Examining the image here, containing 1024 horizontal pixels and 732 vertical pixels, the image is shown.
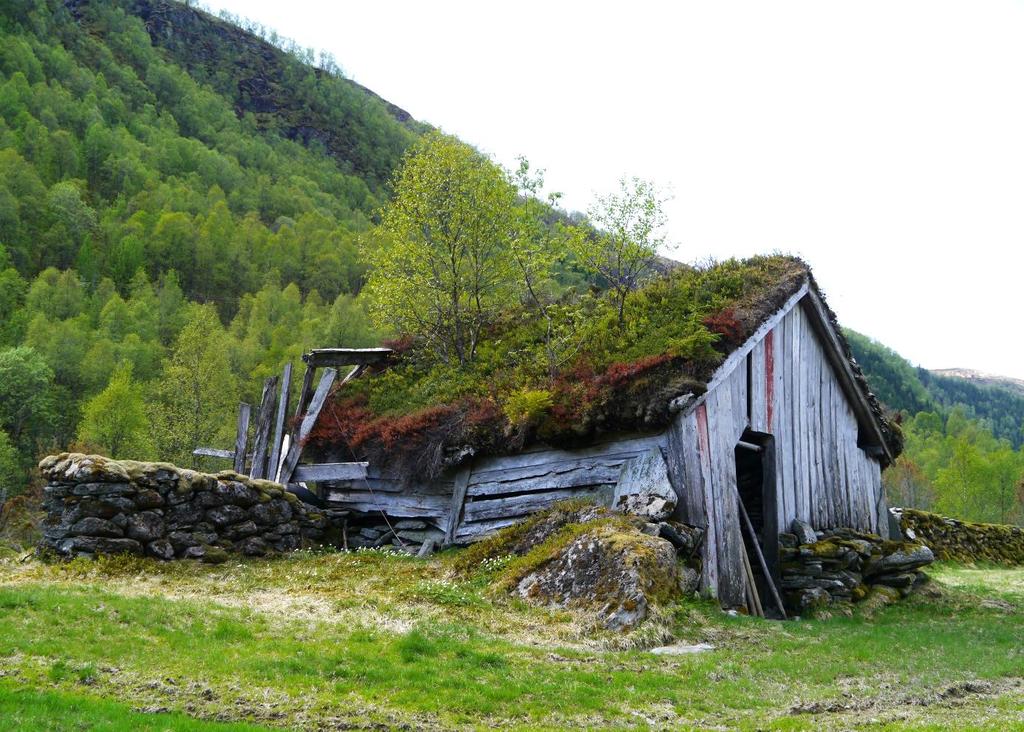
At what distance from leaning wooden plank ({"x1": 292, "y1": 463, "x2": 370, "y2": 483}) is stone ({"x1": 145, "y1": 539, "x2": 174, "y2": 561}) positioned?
4663mm

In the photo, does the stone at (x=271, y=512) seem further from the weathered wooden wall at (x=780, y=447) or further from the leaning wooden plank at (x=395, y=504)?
the weathered wooden wall at (x=780, y=447)

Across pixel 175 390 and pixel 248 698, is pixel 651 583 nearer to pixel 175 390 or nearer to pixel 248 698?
pixel 248 698

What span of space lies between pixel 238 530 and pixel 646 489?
7903 mm

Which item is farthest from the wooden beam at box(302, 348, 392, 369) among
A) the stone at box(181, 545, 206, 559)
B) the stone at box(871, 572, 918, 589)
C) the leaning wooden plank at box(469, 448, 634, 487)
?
the stone at box(871, 572, 918, 589)

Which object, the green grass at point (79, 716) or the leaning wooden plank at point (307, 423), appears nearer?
the green grass at point (79, 716)

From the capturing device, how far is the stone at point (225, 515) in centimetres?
1638

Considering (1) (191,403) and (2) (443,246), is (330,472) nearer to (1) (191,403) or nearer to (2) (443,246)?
(2) (443,246)

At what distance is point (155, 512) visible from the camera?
51.1ft

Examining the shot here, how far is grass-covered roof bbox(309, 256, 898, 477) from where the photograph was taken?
16016mm

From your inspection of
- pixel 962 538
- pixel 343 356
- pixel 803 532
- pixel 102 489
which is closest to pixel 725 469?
pixel 803 532

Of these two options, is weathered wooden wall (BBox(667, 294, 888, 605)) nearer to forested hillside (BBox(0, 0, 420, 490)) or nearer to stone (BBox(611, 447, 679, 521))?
stone (BBox(611, 447, 679, 521))

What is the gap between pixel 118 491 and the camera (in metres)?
15.1

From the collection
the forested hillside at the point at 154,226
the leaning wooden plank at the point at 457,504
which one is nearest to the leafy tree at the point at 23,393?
the forested hillside at the point at 154,226

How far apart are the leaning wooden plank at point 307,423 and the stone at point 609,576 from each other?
8.65 metres
